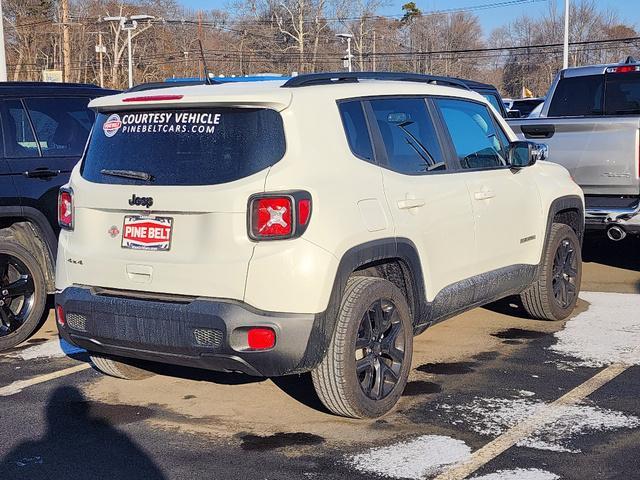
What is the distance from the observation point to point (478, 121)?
6.20 m

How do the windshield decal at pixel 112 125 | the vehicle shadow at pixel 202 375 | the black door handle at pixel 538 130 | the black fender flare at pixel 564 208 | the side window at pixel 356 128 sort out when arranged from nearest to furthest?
the side window at pixel 356 128, the windshield decal at pixel 112 125, the vehicle shadow at pixel 202 375, the black fender flare at pixel 564 208, the black door handle at pixel 538 130

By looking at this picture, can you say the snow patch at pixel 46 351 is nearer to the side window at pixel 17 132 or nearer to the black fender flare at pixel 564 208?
the side window at pixel 17 132

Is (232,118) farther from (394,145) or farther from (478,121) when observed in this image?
(478,121)

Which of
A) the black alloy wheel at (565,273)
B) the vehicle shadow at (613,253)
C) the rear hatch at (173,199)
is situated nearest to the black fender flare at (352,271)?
the rear hatch at (173,199)

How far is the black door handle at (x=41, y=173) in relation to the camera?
21.8ft

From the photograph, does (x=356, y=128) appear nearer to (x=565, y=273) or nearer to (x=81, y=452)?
(x=81, y=452)

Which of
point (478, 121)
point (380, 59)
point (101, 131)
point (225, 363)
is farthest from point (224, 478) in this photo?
point (380, 59)

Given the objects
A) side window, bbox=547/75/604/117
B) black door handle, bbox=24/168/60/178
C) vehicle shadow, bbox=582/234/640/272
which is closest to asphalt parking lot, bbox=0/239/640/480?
black door handle, bbox=24/168/60/178

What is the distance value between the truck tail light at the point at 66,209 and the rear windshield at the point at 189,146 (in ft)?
0.61

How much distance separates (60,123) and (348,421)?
144 inches

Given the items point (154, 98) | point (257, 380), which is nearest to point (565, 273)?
point (257, 380)

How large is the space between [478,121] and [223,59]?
221 ft

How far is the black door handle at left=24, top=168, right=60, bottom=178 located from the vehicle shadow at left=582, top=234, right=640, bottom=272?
5.93 meters

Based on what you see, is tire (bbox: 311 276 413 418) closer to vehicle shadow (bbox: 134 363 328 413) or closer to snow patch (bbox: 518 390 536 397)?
vehicle shadow (bbox: 134 363 328 413)
